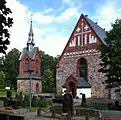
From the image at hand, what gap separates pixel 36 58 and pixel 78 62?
16190 millimetres

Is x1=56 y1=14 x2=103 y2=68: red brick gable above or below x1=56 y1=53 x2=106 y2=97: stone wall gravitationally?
above

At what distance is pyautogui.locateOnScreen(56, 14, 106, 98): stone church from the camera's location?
1429 inches

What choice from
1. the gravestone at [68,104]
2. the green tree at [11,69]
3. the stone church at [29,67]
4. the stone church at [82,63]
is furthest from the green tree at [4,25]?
the green tree at [11,69]

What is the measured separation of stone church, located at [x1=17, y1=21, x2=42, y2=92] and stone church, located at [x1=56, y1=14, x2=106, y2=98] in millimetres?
10378

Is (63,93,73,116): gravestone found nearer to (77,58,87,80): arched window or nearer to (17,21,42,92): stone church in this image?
(77,58,87,80): arched window

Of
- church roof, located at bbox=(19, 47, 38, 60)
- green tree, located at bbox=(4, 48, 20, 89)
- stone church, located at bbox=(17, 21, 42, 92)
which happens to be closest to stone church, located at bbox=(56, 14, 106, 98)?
stone church, located at bbox=(17, 21, 42, 92)

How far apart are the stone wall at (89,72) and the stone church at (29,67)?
10149 millimetres

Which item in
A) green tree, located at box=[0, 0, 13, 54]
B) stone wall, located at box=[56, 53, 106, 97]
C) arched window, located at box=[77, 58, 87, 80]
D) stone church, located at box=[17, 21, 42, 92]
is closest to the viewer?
green tree, located at box=[0, 0, 13, 54]

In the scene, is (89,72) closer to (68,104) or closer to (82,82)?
(82,82)

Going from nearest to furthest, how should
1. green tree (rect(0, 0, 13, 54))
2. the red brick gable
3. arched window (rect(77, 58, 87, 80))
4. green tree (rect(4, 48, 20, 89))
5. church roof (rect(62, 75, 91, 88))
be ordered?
green tree (rect(0, 0, 13, 54)) → church roof (rect(62, 75, 91, 88)) → the red brick gable → arched window (rect(77, 58, 87, 80)) → green tree (rect(4, 48, 20, 89))

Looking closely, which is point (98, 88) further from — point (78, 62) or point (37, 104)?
point (37, 104)

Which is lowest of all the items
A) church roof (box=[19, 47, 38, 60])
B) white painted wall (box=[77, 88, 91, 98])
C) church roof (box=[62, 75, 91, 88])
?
white painted wall (box=[77, 88, 91, 98])

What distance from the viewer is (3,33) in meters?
12.3

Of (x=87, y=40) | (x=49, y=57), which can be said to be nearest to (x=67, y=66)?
(x=87, y=40)
